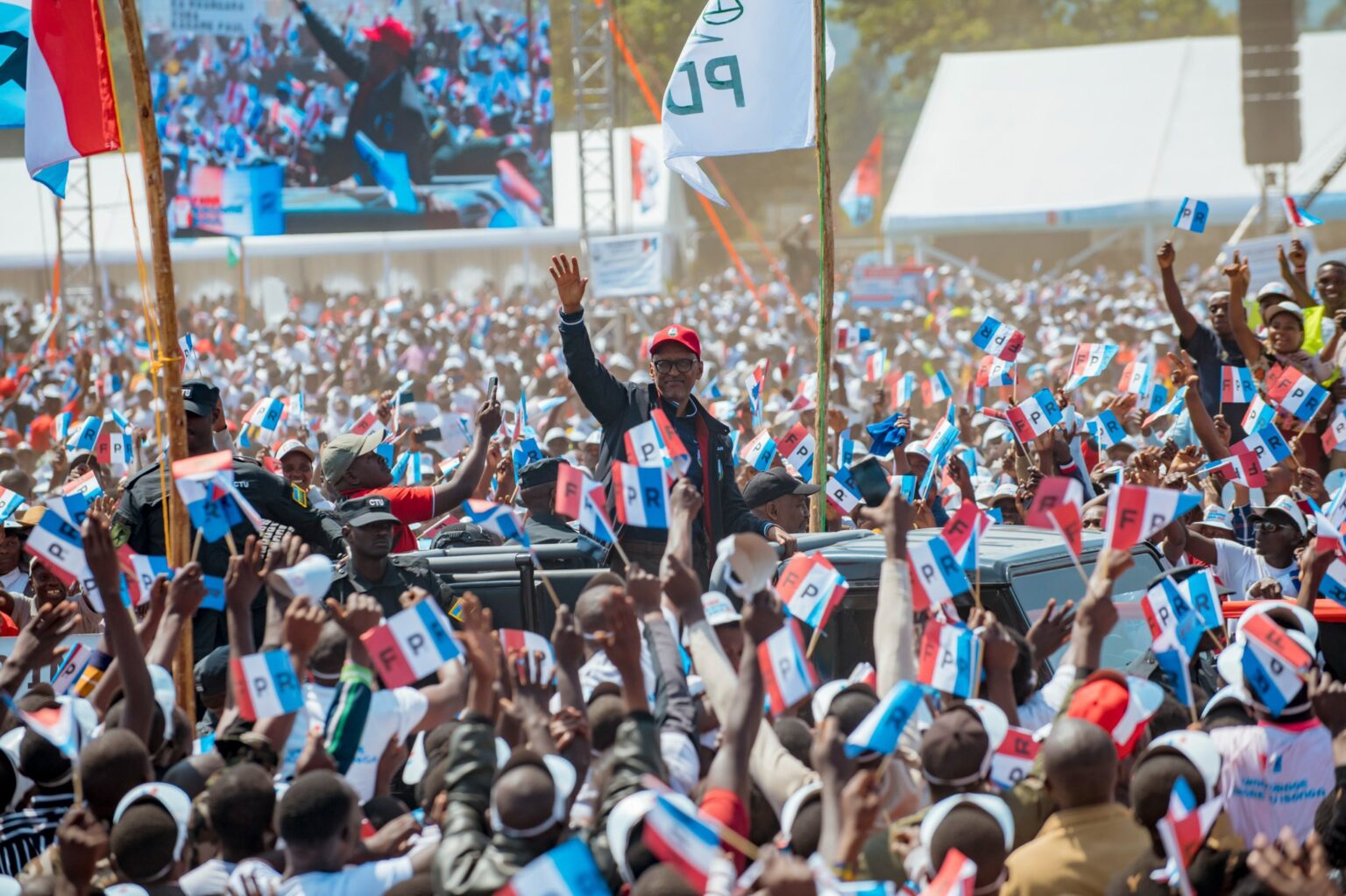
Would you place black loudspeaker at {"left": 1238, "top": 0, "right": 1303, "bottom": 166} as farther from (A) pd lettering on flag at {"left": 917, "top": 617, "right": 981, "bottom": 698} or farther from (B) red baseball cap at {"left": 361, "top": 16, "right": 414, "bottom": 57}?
(A) pd lettering on flag at {"left": 917, "top": 617, "right": 981, "bottom": 698}

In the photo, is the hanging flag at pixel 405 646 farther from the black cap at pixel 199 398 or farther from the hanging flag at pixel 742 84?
the hanging flag at pixel 742 84

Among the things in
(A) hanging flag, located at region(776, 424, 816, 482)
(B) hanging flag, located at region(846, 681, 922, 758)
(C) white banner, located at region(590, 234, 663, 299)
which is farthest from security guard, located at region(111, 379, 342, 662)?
(C) white banner, located at region(590, 234, 663, 299)

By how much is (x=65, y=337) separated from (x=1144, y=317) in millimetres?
16929

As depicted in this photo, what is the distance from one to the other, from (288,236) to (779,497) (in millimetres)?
31073

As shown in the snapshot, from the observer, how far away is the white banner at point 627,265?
18.5 metres

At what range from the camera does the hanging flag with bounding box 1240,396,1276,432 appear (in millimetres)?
7672

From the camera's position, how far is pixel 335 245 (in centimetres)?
3778

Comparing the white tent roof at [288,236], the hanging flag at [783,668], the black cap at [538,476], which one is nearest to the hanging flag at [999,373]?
the black cap at [538,476]

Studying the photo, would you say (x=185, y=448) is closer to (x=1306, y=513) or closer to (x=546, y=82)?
(x=1306, y=513)

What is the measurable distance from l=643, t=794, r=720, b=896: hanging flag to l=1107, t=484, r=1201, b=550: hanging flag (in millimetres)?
1731

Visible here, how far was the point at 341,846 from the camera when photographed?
3484mm

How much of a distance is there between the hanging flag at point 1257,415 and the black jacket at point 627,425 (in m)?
2.87

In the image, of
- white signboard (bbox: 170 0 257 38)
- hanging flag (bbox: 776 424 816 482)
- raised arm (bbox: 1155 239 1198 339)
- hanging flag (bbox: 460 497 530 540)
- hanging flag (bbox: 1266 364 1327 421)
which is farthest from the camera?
white signboard (bbox: 170 0 257 38)

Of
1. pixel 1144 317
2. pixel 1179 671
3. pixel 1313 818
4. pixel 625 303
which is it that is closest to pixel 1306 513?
pixel 1179 671
